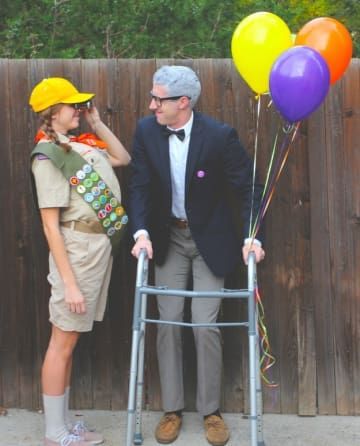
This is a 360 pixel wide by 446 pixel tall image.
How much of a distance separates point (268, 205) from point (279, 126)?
1.59 feet

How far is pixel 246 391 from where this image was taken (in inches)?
214

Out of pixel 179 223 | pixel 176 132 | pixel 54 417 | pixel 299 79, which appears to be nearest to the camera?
pixel 299 79

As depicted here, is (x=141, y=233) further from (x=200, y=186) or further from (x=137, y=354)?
(x=137, y=354)

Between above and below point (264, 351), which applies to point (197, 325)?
above

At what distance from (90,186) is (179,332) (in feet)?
3.45

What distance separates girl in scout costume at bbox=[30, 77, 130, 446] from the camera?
464cm

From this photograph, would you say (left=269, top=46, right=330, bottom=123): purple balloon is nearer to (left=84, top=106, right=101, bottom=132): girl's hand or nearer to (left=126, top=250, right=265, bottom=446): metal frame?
(left=126, top=250, right=265, bottom=446): metal frame

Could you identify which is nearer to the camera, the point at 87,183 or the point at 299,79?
the point at 299,79

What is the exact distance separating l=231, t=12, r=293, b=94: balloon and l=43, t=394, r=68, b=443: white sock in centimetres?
208

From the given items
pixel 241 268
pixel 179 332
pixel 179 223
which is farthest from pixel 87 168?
pixel 241 268

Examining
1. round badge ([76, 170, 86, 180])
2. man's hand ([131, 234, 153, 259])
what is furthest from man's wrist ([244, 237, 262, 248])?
round badge ([76, 170, 86, 180])

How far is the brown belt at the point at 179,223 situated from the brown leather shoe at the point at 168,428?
1116 mm

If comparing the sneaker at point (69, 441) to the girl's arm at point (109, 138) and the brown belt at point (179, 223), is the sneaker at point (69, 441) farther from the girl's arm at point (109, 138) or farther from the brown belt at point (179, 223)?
the girl's arm at point (109, 138)

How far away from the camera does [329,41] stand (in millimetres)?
4473
